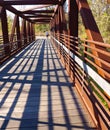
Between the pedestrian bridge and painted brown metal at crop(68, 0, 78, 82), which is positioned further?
painted brown metal at crop(68, 0, 78, 82)

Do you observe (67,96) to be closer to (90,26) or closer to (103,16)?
(90,26)

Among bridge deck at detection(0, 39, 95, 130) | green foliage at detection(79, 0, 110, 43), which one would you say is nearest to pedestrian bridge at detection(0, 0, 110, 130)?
bridge deck at detection(0, 39, 95, 130)

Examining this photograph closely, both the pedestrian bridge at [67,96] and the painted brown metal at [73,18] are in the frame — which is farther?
the painted brown metal at [73,18]

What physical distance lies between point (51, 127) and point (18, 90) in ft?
6.96

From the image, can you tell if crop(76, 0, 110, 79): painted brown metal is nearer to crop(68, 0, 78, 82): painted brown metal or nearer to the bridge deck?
the bridge deck

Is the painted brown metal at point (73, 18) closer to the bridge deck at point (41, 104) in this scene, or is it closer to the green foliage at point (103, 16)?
the bridge deck at point (41, 104)

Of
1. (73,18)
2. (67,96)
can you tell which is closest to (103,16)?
(73,18)

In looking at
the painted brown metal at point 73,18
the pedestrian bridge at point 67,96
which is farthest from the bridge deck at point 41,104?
the painted brown metal at point 73,18

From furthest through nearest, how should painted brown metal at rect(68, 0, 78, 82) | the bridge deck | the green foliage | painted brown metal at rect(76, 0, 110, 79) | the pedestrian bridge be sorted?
the green foliage → painted brown metal at rect(68, 0, 78, 82) → painted brown metal at rect(76, 0, 110, 79) → the bridge deck → the pedestrian bridge

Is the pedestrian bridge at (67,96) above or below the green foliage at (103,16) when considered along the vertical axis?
below

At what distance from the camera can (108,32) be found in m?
31.5

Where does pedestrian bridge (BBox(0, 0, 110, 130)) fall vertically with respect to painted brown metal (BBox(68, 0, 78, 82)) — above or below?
below

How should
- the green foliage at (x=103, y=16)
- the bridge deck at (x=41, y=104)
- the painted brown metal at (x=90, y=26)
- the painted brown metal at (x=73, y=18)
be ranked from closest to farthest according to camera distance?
the bridge deck at (x=41, y=104), the painted brown metal at (x=90, y=26), the painted brown metal at (x=73, y=18), the green foliage at (x=103, y=16)

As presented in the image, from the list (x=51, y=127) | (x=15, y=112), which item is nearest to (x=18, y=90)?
(x=15, y=112)
